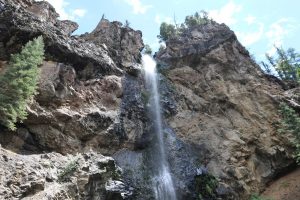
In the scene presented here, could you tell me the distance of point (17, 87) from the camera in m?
22.1

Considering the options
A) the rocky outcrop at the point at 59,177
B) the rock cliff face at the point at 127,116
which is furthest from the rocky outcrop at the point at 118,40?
the rocky outcrop at the point at 59,177

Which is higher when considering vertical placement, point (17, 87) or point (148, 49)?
point (148, 49)

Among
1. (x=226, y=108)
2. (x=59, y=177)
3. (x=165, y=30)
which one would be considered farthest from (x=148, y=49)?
(x=59, y=177)

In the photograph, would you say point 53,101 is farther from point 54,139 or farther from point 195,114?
point 195,114

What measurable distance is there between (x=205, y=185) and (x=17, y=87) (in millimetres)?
16172

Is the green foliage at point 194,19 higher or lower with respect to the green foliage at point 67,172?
higher

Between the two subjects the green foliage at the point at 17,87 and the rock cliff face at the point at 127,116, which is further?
the rock cliff face at the point at 127,116

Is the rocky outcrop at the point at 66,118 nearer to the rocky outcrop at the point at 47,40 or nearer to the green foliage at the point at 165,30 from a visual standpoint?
the rocky outcrop at the point at 47,40

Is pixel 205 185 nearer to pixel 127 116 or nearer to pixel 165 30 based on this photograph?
pixel 127 116

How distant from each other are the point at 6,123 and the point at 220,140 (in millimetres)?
19252

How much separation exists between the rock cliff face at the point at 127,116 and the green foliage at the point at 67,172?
20 centimetres

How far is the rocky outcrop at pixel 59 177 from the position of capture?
17.4m

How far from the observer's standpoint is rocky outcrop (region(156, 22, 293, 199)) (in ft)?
103

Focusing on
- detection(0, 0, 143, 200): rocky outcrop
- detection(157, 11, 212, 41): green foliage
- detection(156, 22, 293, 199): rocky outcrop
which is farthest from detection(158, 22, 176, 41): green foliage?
detection(0, 0, 143, 200): rocky outcrop
